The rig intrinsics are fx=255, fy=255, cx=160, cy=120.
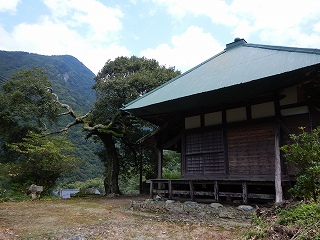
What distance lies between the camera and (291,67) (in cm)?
623

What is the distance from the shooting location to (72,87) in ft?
146

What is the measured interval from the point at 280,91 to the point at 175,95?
313cm

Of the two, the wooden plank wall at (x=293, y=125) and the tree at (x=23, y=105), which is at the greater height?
the tree at (x=23, y=105)

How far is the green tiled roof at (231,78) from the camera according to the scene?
6.51 metres

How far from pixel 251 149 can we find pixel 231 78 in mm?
2330

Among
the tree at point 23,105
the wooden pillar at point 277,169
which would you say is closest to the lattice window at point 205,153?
the wooden pillar at point 277,169

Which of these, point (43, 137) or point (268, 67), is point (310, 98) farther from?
point (43, 137)

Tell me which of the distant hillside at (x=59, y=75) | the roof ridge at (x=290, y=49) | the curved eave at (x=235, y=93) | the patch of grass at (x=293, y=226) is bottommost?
the patch of grass at (x=293, y=226)

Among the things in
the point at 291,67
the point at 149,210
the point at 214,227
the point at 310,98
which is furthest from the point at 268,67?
the point at 149,210

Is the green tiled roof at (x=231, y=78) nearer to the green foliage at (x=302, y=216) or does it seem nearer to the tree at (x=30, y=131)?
the green foliage at (x=302, y=216)

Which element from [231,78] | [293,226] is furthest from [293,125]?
[293,226]

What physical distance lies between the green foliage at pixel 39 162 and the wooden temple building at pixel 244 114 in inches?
216

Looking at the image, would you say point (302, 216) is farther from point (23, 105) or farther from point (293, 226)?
point (23, 105)

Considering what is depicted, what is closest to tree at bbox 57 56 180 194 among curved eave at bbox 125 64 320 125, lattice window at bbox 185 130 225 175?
curved eave at bbox 125 64 320 125
